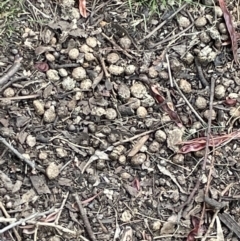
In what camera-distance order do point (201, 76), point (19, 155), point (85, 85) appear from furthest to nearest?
point (201, 76), point (85, 85), point (19, 155)

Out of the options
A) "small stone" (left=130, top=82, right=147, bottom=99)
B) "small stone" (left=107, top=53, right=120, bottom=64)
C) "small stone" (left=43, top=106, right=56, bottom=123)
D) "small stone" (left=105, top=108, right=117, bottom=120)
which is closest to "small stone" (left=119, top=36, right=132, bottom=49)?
"small stone" (left=107, top=53, right=120, bottom=64)

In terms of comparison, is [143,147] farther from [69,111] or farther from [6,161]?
[6,161]

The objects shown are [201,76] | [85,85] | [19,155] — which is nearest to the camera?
[19,155]

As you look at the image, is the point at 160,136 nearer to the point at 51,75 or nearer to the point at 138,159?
the point at 138,159

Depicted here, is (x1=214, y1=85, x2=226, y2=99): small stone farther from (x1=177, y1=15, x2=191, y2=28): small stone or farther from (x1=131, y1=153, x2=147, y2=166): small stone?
(x1=131, y1=153, x2=147, y2=166): small stone

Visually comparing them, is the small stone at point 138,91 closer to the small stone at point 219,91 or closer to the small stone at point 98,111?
the small stone at point 98,111

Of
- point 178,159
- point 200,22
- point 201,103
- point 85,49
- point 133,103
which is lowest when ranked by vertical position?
point 178,159

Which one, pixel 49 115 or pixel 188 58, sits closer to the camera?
pixel 49 115

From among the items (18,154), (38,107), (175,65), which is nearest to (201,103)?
(175,65)
